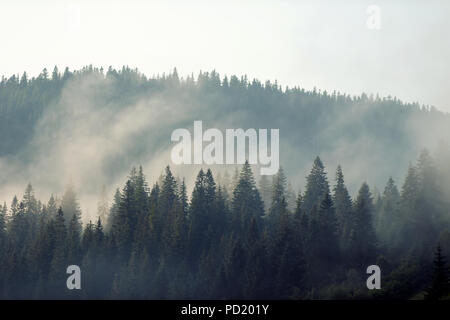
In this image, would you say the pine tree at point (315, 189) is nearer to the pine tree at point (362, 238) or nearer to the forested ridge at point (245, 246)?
the forested ridge at point (245, 246)

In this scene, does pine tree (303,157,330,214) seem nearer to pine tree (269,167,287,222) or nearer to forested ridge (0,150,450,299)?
forested ridge (0,150,450,299)

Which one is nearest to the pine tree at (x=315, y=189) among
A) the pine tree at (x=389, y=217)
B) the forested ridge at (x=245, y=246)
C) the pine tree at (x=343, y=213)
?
the forested ridge at (x=245, y=246)

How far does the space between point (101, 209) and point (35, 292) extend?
174 ft

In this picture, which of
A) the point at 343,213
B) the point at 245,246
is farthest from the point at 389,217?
the point at 245,246

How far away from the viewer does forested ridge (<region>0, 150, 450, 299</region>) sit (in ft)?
307

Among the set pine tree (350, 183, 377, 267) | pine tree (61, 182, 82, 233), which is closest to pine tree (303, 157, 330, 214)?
pine tree (350, 183, 377, 267)

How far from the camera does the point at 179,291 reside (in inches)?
3917

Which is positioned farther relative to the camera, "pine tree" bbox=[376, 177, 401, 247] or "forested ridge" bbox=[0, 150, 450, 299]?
"pine tree" bbox=[376, 177, 401, 247]

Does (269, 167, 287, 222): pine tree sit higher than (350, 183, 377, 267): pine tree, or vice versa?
(269, 167, 287, 222): pine tree

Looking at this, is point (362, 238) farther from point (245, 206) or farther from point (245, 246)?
point (245, 206)

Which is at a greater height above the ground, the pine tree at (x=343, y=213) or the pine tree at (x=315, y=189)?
the pine tree at (x=315, y=189)

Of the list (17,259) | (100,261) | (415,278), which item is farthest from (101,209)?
(415,278)

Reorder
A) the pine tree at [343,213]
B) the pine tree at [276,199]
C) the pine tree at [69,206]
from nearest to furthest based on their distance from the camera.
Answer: the pine tree at [343,213] → the pine tree at [276,199] → the pine tree at [69,206]

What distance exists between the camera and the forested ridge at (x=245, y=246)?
93500 millimetres
